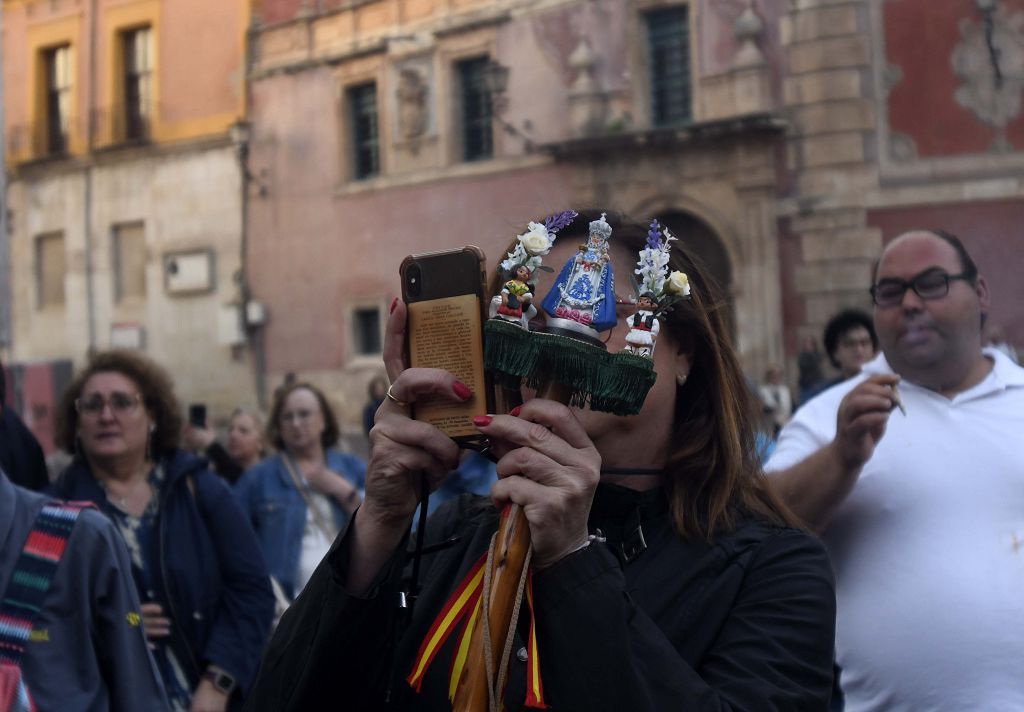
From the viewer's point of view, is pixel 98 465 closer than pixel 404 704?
No

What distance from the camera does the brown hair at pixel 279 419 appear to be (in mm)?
6402

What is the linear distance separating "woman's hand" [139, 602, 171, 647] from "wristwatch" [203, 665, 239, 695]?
0.65 feet

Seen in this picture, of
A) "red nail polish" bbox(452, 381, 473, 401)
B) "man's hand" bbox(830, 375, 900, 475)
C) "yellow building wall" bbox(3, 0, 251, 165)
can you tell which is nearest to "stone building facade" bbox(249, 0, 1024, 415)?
"yellow building wall" bbox(3, 0, 251, 165)

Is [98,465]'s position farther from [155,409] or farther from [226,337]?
[226,337]

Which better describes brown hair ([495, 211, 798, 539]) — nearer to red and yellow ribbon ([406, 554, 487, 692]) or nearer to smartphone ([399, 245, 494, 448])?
smartphone ([399, 245, 494, 448])

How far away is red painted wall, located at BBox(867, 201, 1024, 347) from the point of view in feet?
50.2

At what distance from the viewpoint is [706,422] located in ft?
7.18

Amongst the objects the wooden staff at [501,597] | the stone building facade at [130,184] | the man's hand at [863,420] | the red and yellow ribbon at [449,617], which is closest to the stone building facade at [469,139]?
the stone building facade at [130,184]

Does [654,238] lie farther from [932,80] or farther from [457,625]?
[932,80]

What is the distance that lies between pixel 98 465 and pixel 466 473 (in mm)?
1666

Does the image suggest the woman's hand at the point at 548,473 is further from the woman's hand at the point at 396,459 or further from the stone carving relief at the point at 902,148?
the stone carving relief at the point at 902,148

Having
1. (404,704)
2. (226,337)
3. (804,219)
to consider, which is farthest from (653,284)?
(226,337)

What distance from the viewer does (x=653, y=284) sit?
195 centimetres

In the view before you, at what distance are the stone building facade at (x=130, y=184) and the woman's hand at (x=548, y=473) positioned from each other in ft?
70.5
